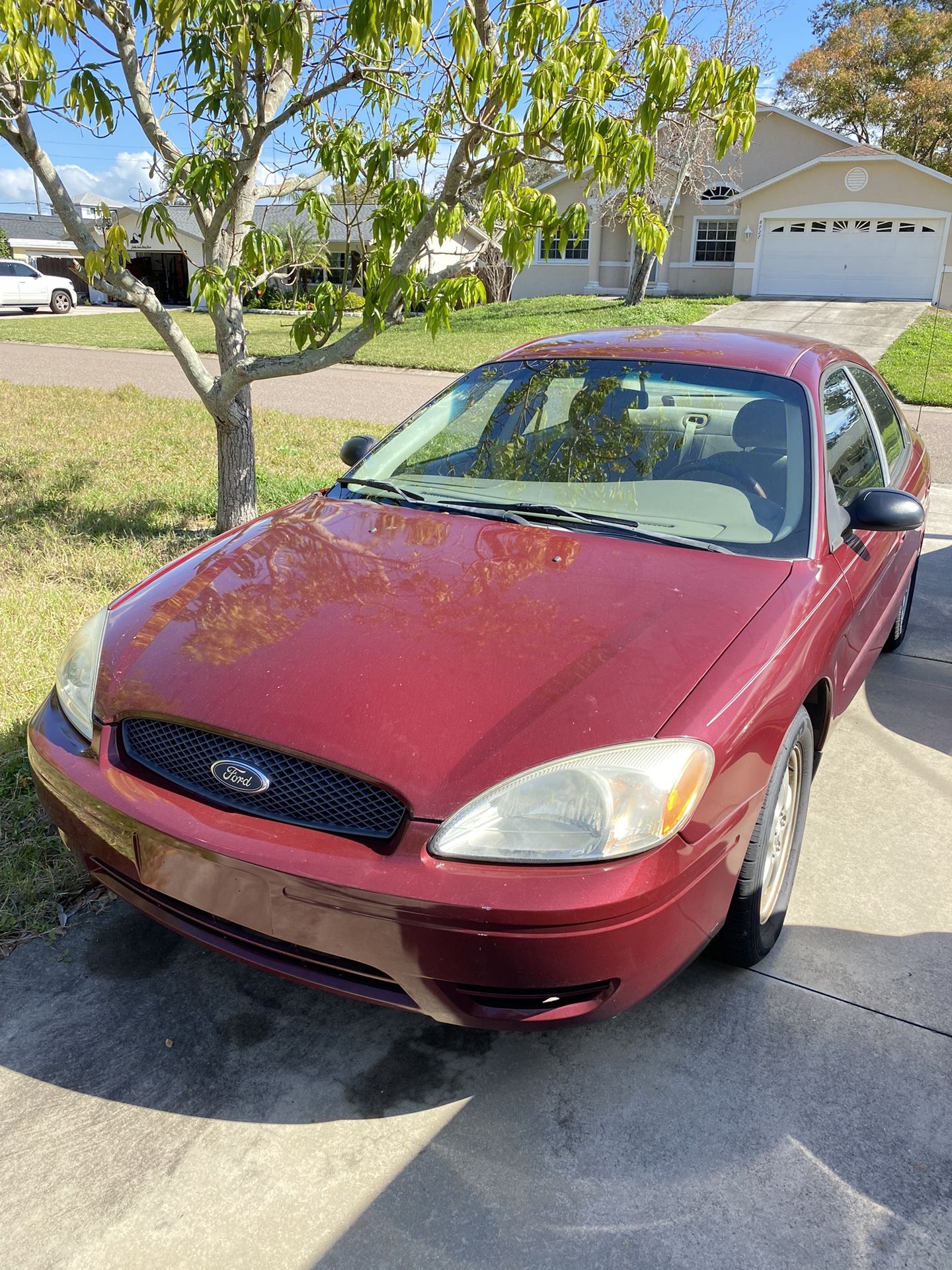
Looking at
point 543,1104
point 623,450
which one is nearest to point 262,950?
point 543,1104

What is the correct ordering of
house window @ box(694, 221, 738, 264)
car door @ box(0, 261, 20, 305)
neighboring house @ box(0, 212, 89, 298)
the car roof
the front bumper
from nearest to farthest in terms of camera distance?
the front bumper, the car roof, house window @ box(694, 221, 738, 264), car door @ box(0, 261, 20, 305), neighboring house @ box(0, 212, 89, 298)

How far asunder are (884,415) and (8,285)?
3518 cm

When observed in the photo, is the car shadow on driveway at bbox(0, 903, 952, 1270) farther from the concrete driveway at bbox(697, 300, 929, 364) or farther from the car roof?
the concrete driveway at bbox(697, 300, 929, 364)

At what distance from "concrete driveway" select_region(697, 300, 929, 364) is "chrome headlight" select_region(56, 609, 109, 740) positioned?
17.8m

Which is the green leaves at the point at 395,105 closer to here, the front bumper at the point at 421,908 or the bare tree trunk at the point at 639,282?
the front bumper at the point at 421,908

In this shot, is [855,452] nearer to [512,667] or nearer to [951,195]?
[512,667]

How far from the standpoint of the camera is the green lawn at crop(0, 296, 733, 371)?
19797 mm

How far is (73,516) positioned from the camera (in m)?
6.70

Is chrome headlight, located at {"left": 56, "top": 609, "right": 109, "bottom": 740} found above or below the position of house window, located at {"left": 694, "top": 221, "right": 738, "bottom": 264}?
below

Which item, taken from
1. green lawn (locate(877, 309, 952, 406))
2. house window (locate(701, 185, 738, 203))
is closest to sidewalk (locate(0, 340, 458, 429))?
green lawn (locate(877, 309, 952, 406))

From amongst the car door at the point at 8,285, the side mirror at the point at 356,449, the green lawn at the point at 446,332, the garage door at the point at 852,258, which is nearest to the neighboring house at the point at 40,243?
the car door at the point at 8,285

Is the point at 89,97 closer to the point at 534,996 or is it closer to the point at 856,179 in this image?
the point at 534,996

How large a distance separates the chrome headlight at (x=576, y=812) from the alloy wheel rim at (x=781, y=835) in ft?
2.04

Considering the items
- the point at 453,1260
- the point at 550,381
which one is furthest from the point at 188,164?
the point at 453,1260
